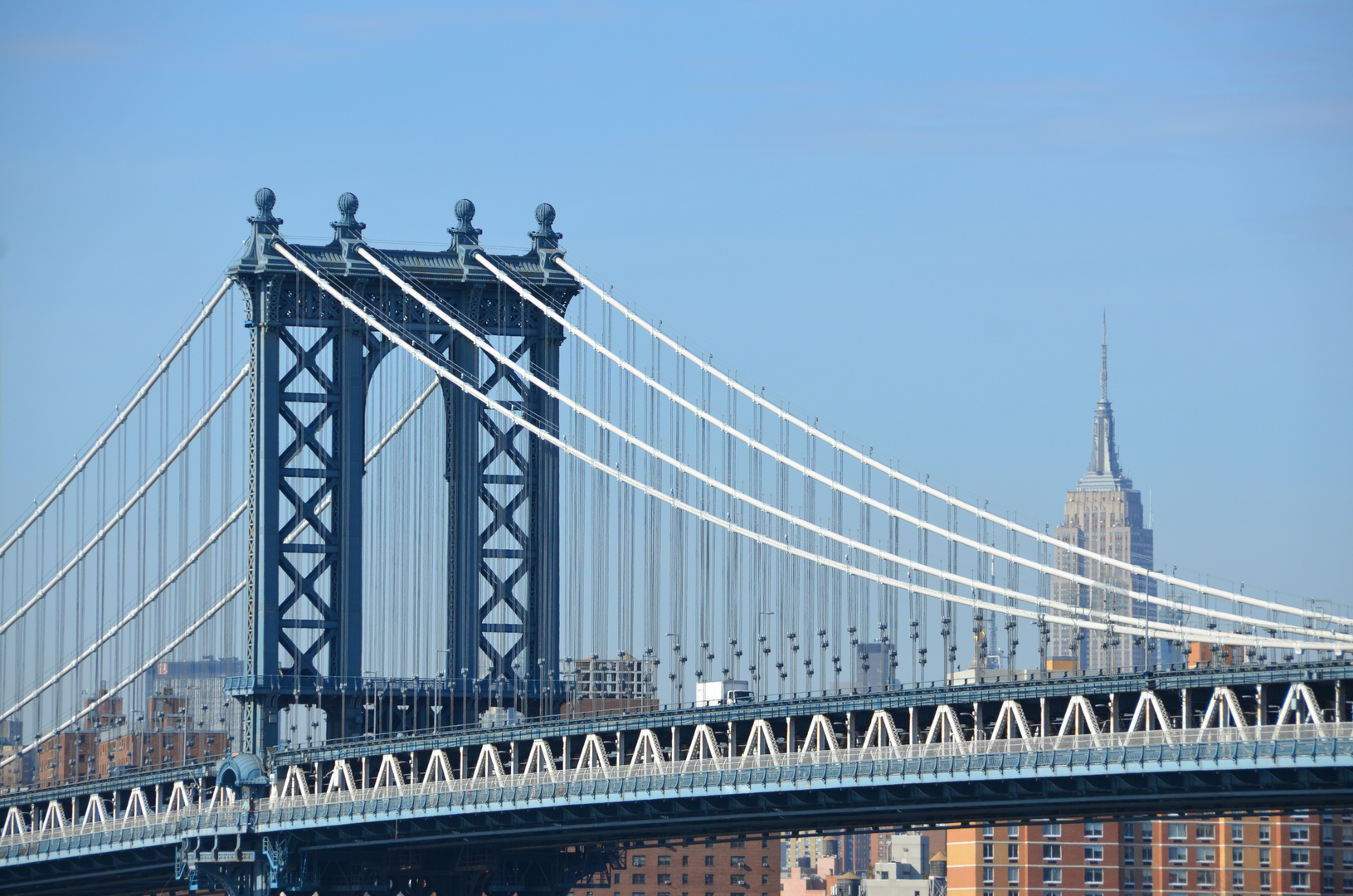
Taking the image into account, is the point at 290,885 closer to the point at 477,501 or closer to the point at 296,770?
the point at 296,770

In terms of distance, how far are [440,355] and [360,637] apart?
40.6 feet

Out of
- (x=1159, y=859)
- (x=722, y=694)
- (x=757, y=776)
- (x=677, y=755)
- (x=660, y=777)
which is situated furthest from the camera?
(x=1159, y=859)

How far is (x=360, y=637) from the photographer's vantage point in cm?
11475

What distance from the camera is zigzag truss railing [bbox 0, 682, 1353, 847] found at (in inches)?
3243

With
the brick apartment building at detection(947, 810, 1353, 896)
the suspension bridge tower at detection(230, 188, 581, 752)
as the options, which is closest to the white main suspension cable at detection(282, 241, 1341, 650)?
the suspension bridge tower at detection(230, 188, 581, 752)

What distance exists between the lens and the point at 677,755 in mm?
97375

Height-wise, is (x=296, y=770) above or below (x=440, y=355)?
below

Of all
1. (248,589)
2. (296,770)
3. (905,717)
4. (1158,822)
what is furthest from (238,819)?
(1158,822)

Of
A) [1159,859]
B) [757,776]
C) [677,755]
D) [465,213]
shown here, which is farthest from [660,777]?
[1159,859]

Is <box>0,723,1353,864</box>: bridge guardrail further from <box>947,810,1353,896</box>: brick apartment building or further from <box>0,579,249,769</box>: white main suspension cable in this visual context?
<box>947,810,1353,896</box>: brick apartment building

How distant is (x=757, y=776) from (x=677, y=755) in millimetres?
6029

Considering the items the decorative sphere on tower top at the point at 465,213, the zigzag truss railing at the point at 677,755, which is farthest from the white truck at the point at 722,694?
the decorative sphere on tower top at the point at 465,213

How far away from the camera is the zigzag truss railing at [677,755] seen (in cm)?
8238

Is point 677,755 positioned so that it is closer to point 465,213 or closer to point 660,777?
point 660,777
